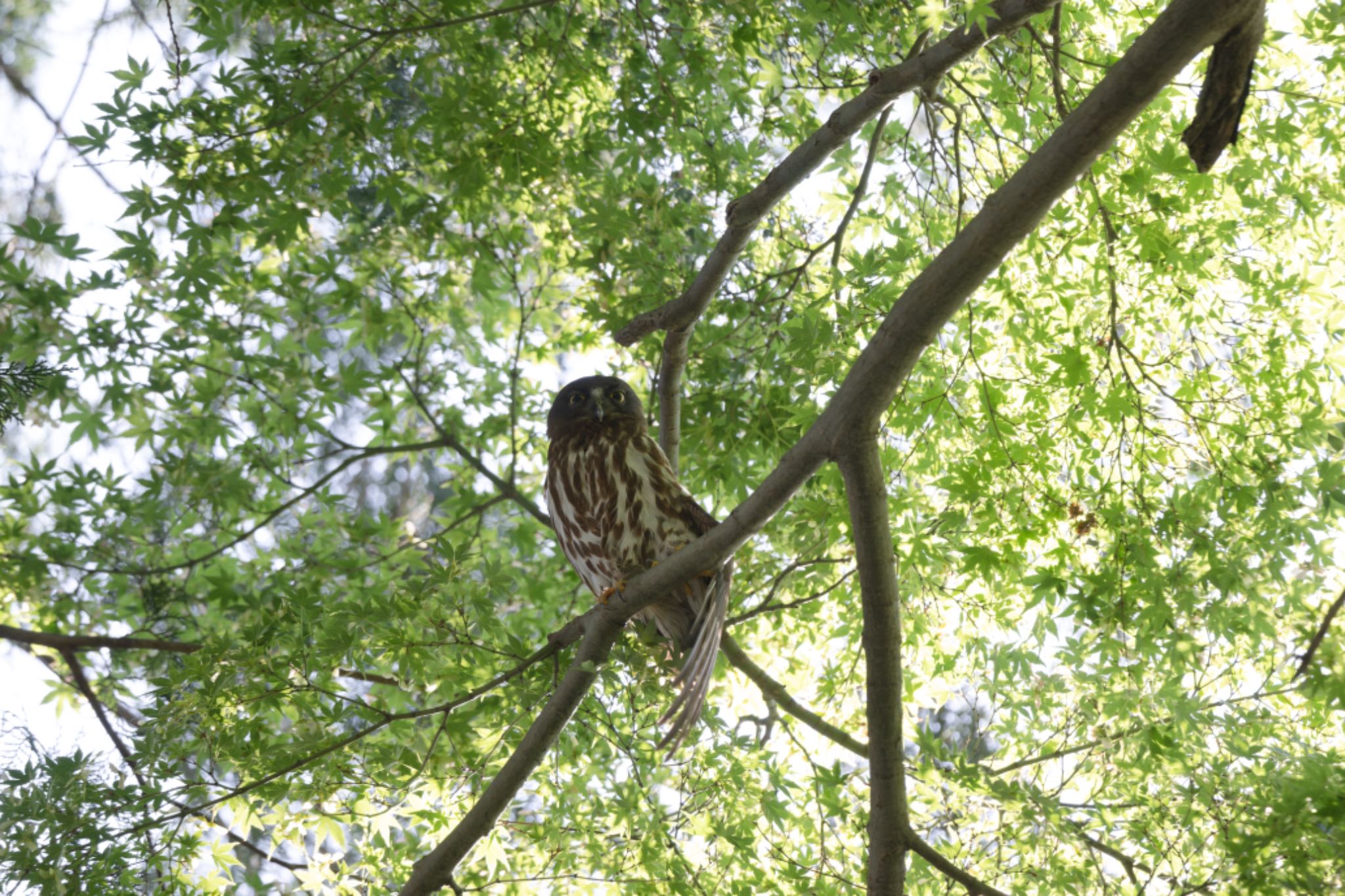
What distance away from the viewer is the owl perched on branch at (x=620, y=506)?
3.86 m

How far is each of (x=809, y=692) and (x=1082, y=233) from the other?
2.69 metres

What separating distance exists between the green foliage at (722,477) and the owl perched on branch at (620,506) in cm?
34

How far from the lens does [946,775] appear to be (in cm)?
350

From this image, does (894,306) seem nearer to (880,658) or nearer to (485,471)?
(880,658)

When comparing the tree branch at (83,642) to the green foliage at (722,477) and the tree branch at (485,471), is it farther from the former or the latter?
the tree branch at (485,471)

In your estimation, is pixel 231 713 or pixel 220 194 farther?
pixel 220 194

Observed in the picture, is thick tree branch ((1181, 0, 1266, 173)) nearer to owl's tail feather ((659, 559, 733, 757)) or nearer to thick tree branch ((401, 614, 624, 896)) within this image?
owl's tail feather ((659, 559, 733, 757))

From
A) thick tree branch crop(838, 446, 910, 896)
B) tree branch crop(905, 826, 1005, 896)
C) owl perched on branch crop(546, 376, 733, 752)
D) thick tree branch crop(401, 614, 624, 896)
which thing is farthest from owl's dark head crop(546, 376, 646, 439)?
tree branch crop(905, 826, 1005, 896)

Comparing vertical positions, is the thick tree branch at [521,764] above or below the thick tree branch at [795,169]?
below

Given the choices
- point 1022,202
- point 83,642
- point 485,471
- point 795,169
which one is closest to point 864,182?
point 795,169

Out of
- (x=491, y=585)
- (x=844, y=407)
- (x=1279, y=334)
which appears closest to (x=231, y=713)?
(x=491, y=585)

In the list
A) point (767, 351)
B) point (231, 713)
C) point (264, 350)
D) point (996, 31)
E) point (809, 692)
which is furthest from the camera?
point (264, 350)

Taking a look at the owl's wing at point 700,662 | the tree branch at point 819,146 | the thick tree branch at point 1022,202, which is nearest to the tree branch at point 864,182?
the tree branch at point 819,146

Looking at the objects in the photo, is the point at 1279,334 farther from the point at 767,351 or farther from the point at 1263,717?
the point at 767,351
